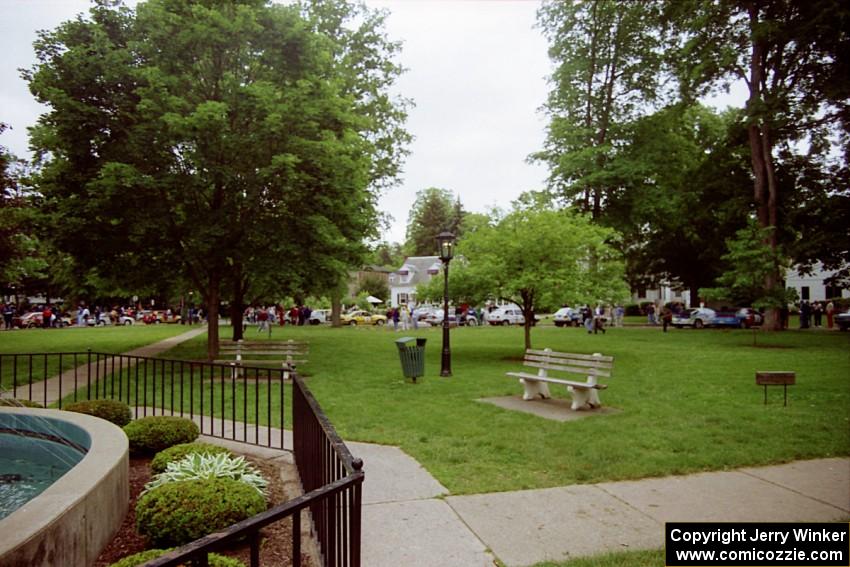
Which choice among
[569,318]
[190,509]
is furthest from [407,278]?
[190,509]

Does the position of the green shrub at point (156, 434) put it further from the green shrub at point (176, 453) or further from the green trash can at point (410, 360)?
the green trash can at point (410, 360)

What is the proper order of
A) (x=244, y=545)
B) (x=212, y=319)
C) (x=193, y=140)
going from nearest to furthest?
(x=244, y=545) → (x=193, y=140) → (x=212, y=319)

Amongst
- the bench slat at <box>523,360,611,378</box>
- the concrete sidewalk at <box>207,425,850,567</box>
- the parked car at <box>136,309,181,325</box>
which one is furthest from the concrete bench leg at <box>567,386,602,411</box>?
the parked car at <box>136,309,181,325</box>

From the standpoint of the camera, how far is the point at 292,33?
47.5 ft

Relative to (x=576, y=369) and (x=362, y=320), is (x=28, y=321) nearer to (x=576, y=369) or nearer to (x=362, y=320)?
(x=362, y=320)

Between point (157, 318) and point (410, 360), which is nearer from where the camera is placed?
point (410, 360)

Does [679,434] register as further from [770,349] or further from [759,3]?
[759,3]

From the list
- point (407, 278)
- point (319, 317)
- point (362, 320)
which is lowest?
point (362, 320)

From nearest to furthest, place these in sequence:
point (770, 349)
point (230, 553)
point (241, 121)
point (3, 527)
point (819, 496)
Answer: point (3, 527)
point (230, 553)
point (819, 496)
point (241, 121)
point (770, 349)

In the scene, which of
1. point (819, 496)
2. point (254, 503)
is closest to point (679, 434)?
point (819, 496)

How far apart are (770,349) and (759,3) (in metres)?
17.8

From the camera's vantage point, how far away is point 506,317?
47.0m

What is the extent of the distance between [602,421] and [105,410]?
7.27 m


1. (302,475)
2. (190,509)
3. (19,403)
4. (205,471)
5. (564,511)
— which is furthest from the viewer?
(19,403)
